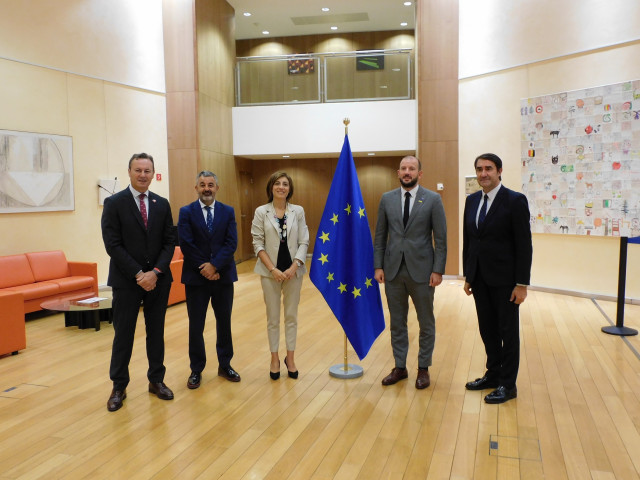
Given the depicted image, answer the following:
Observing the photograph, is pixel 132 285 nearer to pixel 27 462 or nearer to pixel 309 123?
pixel 27 462

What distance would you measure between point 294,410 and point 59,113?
6.51 meters

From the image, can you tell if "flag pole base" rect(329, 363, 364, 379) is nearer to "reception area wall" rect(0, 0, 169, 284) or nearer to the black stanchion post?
the black stanchion post

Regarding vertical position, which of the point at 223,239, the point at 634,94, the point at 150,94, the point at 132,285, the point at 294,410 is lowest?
the point at 294,410

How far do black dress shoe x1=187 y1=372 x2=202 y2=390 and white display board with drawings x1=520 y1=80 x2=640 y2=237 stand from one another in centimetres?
566

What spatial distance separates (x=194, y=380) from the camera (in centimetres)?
423

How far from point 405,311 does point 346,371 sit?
0.78 m

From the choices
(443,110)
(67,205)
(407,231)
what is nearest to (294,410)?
(407,231)

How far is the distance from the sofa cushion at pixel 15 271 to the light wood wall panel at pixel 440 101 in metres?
6.67

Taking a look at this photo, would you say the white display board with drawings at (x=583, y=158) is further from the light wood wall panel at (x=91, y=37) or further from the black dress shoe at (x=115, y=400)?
the light wood wall panel at (x=91, y=37)

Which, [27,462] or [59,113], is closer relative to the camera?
[27,462]

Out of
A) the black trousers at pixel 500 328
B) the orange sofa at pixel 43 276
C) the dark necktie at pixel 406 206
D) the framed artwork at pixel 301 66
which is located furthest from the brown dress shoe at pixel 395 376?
the framed artwork at pixel 301 66

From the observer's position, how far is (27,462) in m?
3.05

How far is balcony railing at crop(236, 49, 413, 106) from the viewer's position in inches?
428

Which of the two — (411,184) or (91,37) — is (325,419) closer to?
(411,184)
